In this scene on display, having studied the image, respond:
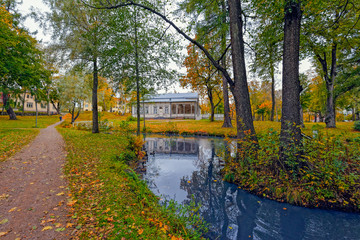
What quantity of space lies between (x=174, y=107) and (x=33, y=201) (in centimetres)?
3277

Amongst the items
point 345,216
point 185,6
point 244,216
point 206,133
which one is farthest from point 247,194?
point 206,133

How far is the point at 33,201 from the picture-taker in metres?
3.11

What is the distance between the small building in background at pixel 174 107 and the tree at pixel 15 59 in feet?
72.4

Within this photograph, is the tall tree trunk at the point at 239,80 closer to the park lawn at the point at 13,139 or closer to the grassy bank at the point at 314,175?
the grassy bank at the point at 314,175

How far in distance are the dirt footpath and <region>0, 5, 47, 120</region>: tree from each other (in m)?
8.68

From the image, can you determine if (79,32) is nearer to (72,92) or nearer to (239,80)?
(239,80)

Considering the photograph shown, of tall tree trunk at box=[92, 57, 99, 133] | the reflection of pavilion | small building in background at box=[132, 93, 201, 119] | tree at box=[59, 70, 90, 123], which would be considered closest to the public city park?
the reflection of pavilion

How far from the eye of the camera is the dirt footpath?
7.64ft

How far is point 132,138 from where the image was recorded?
816 cm

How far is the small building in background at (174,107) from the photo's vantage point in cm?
3411

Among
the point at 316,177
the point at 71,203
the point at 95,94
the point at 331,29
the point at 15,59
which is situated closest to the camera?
the point at 71,203

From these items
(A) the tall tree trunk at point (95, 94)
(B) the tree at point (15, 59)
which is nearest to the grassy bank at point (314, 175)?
(A) the tall tree trunk at point (95, 94)

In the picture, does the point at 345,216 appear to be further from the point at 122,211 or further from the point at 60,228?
the point at 60,228

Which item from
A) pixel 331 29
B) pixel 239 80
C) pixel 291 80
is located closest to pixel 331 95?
pixel 331 29
